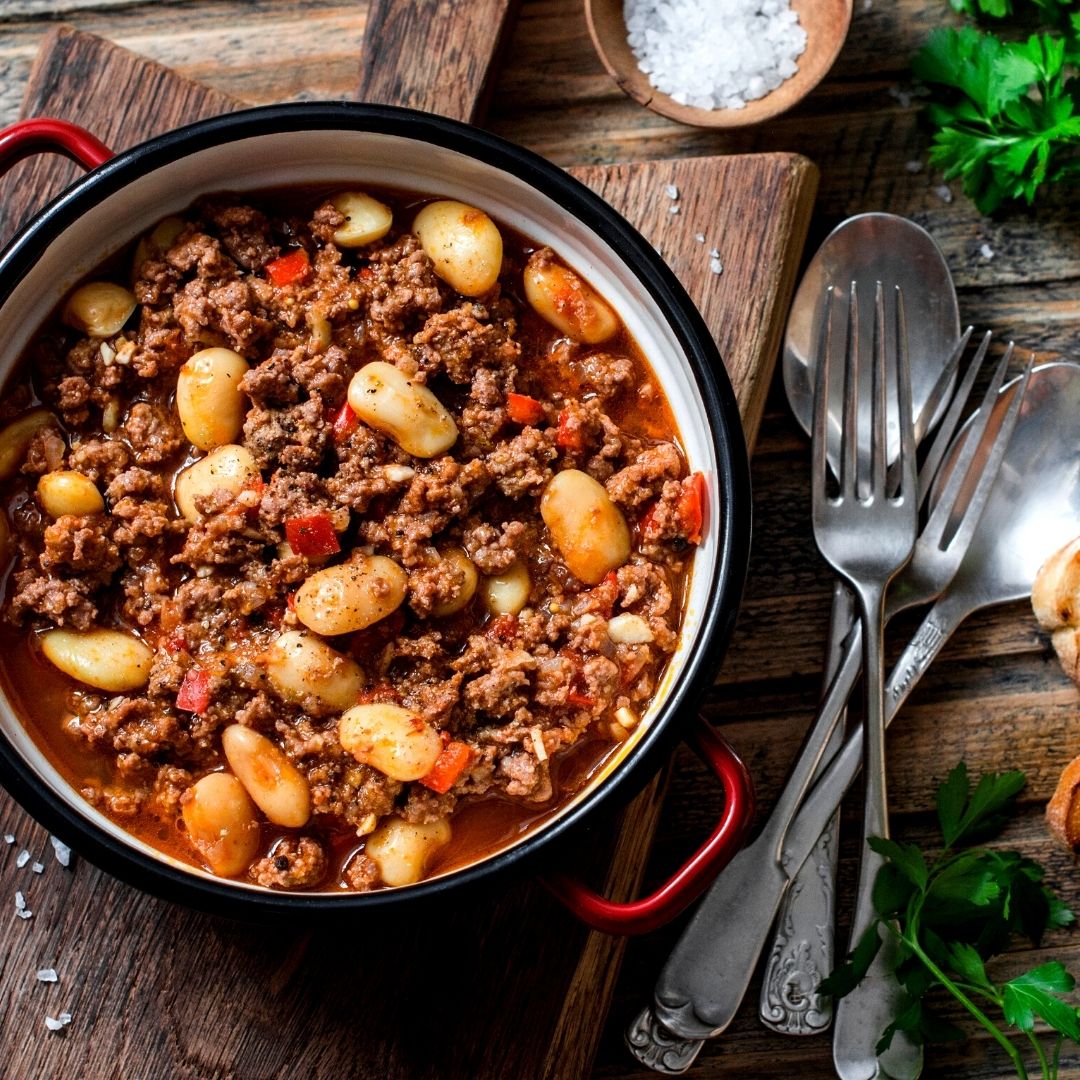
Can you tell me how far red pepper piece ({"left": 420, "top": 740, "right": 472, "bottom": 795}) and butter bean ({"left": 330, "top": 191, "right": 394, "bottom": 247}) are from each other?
113cm

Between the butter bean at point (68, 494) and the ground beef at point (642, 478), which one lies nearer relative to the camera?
the butter bean at point (68, 494)

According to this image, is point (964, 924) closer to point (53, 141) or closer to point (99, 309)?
point (99, 309)

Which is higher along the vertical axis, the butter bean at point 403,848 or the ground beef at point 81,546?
the ground beef at point 81,546

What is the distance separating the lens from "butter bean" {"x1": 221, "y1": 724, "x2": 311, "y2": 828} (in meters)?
2.37

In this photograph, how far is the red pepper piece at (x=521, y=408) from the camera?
252 centimetres

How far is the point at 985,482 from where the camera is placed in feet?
9.89

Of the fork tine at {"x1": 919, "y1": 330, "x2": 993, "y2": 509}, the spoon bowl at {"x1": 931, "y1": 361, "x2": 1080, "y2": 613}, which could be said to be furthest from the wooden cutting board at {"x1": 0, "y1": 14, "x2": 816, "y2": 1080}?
the spoon bowl at {"x1": 931, "y1": 361, "x2": 1080, "y2": 613}

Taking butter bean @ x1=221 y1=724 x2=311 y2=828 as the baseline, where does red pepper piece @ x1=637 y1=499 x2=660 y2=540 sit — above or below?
above

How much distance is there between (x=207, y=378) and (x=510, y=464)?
0.66 meters

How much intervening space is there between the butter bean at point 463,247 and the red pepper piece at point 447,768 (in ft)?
3.25

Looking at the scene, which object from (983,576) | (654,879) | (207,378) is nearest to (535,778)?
(654,879)

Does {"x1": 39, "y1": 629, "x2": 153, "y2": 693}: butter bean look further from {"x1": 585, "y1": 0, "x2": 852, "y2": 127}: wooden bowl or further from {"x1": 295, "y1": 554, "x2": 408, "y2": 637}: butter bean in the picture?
{"x1": 585, "y1": 0, "x2": 852, "y2": 127}: wooden bowl

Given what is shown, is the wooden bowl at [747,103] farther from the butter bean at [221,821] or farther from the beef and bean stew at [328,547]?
Result: the butter bean at [221,821]

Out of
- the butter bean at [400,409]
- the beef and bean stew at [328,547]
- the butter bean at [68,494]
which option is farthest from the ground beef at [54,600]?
the butter bean at [400,409]
